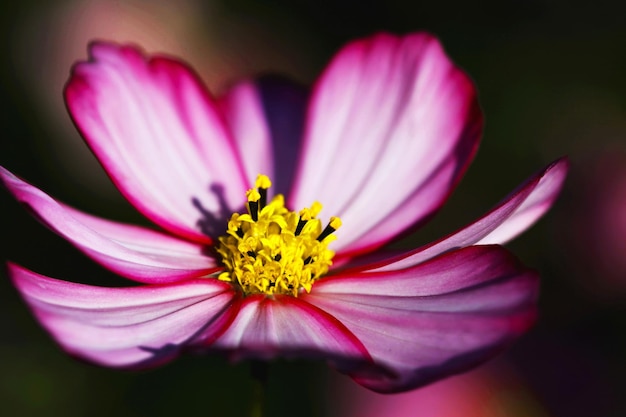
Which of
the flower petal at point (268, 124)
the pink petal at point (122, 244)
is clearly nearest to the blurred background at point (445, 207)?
the flower petal at point (268, 124)

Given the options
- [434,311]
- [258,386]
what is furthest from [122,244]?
[434,311]

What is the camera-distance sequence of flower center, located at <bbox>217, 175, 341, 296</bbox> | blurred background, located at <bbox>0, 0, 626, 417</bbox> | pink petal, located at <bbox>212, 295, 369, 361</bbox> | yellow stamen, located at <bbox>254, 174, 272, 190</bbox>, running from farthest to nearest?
blurred background, located at <bbox>0, 0, 626, 417</bbox> < yellow stamen, located at <bbox>254, 174, 272, 190</bbox> < flower center, located at <bbox>217, 175, 341, 296</bbox> < pink petal, located at <bbox>212, 295, 369, 361</bbox>

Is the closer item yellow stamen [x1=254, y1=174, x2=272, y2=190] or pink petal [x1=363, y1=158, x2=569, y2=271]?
pink petal [x1=363, y1=158, x2=569, y2=271]

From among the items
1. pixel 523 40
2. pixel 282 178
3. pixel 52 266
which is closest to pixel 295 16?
pixel 523 40

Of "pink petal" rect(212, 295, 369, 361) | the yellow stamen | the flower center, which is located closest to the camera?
"pink petal" rect(212, 295, 369, 361)

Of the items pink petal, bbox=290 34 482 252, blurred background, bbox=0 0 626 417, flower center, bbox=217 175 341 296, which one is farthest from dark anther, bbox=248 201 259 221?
blurred background, bbox=0 0 626 417

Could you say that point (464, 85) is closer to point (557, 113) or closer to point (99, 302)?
point (99, 302)

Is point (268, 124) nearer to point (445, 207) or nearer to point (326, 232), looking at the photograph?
point (326, 232)

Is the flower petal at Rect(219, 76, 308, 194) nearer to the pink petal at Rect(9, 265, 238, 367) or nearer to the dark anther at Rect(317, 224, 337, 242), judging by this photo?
the dark anther at Rect(317, 224, 337, 242)
